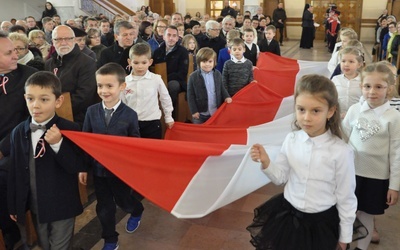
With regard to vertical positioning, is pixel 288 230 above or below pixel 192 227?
above

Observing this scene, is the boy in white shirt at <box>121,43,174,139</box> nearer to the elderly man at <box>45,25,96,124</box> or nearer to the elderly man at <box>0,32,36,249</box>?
the elderly man at <box>45,25,96,124</box>

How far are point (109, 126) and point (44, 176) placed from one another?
626 mm

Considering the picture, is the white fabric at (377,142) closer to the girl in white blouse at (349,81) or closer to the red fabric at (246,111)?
the girl in white blouse at (349,81)

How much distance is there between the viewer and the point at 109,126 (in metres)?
2.96

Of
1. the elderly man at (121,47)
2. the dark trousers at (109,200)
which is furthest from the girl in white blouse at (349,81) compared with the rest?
the elderly man at (121,47)

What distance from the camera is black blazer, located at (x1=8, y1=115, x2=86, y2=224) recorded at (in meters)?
2.53

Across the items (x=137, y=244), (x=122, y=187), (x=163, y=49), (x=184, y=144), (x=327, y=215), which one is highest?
(x=163, y=49)

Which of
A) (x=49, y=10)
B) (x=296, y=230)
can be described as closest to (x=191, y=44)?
(x=296, y=230)

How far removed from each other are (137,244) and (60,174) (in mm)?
946

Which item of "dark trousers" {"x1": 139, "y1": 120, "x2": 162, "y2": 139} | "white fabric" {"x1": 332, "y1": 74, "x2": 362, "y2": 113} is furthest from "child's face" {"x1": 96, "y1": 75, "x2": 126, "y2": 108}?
"white fabric" {"x1": 332, "y1": 74, "x2": 362, "y2": 113}

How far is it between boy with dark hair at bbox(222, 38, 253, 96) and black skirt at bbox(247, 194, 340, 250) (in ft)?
10.9

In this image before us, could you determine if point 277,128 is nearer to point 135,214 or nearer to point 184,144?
point 184,144

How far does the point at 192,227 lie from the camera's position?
11.1 feet

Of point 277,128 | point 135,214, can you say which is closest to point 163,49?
point 277,128
